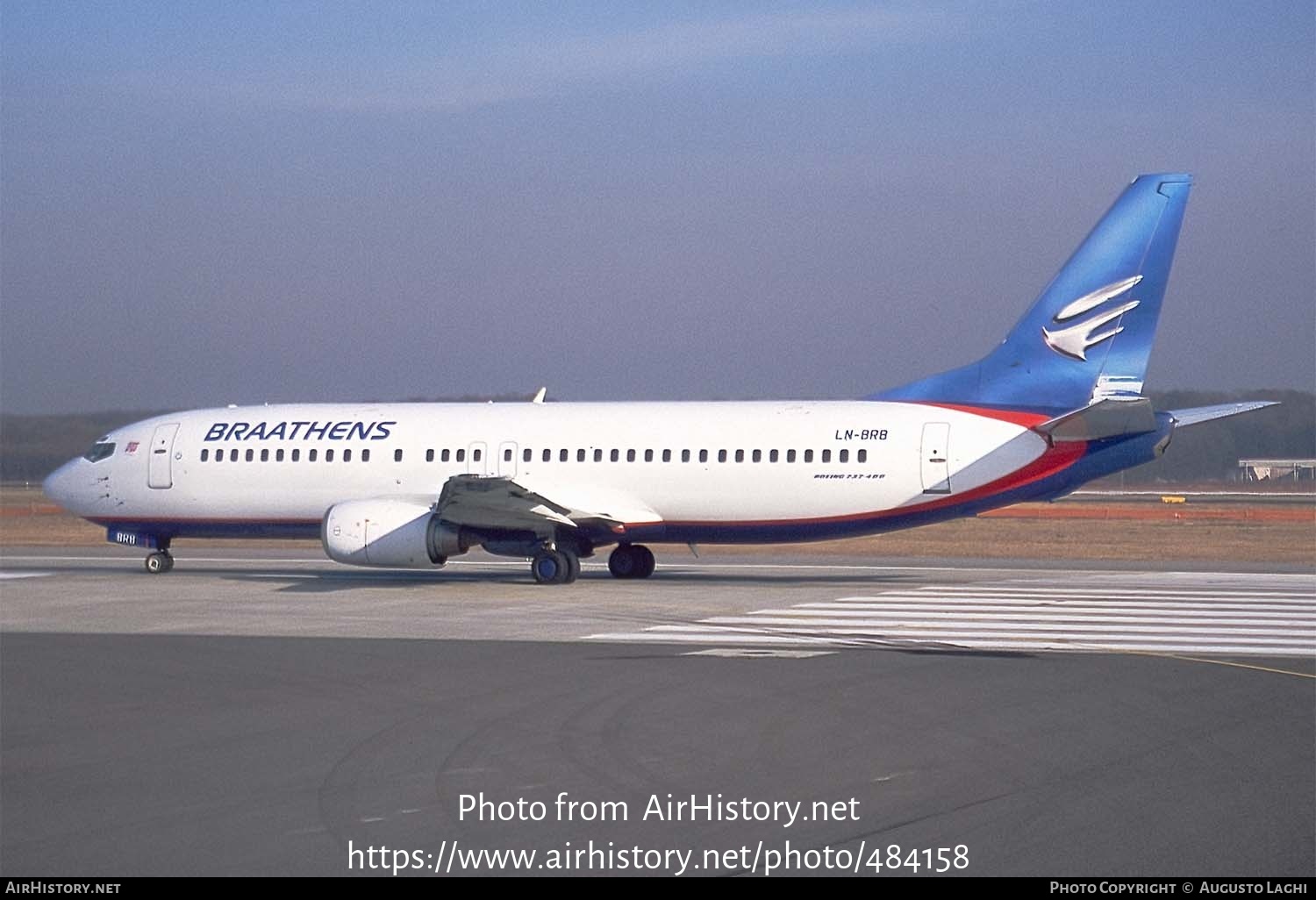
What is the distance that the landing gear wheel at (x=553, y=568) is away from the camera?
2428 centimetres

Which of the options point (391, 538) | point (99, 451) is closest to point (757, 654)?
point (391, 538)

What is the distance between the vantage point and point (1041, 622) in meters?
17.5

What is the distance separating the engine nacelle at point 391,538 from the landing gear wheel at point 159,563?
579cm

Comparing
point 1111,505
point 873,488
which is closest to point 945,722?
point 873,488

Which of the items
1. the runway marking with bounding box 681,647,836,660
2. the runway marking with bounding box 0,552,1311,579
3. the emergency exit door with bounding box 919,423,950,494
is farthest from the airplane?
the runway marking with bounding box 681,647,836,660

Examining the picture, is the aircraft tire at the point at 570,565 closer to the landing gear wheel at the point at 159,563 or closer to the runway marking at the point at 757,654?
the landing gear wheel at the point at 159,563

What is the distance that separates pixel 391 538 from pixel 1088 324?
474 inches

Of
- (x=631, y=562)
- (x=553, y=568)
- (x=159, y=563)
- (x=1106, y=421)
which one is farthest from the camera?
(x=159, y=563)

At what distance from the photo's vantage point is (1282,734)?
10.0m

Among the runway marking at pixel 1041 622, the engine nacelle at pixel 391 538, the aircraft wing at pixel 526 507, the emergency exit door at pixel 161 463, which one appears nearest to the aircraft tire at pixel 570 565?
the aircraft wing at pixel 526 507

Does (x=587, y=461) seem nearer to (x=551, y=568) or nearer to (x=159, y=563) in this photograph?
(x=551, y=568)

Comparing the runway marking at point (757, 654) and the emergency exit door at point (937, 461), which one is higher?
the emergency exit door at point (937, 461)

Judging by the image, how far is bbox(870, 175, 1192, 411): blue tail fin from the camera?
22.9m

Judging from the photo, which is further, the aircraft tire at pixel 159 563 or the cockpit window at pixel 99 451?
the cockpit window at pixel 99 451
